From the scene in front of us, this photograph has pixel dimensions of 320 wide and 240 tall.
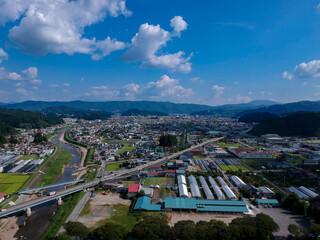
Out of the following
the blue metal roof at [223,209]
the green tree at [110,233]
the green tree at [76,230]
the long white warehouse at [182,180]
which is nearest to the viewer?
the green tree at [110,233]

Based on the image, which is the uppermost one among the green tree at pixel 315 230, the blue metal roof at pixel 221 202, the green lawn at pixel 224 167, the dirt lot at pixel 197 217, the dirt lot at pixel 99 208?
the green tree at pixel 315 230

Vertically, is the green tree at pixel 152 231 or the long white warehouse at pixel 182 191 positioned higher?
the green tree at pixel 152 231

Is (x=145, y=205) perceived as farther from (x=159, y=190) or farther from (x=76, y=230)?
(x=76, y=230)

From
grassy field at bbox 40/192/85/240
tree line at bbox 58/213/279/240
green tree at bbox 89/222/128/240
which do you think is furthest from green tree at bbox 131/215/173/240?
grassy field at bbox 40/192/85/240

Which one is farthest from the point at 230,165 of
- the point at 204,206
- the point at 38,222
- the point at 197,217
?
the point at 38,222

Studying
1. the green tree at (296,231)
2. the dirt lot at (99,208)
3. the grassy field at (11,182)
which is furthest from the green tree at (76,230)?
the green tree at (296,231)

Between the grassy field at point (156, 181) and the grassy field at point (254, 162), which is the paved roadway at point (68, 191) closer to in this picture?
the grassy field at point (156, 181)

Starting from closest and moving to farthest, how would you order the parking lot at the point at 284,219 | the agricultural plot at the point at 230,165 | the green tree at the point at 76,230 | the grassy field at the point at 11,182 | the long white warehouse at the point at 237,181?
1. the green tree at the point at 76,230
2. the parking lot at the point at 284,219
3. the long white warehouse at the point at 237,181
4. the grassy field at the point at 11,182
5. the agricultural plot at the point at 230,165
